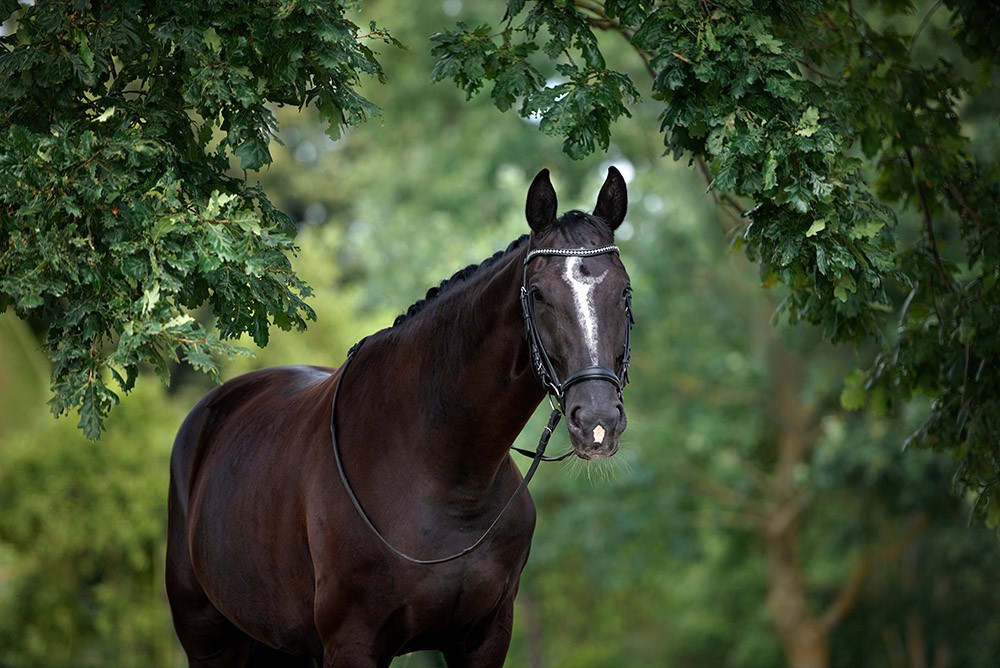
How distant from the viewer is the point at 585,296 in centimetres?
399

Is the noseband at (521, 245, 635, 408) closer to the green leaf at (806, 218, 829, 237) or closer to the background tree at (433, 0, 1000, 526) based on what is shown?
the background tree at (433, 0, 1000, 526)

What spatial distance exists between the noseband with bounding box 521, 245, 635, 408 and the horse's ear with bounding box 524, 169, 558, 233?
0.47 feet

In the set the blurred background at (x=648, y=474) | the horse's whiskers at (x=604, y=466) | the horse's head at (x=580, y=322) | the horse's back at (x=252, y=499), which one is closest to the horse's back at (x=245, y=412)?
the horse's back at (x=252, y=499)

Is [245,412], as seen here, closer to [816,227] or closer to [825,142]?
[816,227]

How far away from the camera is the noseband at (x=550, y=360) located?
12.8 ft

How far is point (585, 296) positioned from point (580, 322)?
0.30 ft

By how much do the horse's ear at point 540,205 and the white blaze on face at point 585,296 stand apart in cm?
26

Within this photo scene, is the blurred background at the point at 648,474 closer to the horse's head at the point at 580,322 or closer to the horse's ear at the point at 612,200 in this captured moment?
the horse's ear at the point at 612,200

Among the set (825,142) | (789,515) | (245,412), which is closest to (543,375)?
(825,142)

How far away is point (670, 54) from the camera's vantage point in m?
4.90

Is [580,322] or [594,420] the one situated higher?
Result: [580,322]

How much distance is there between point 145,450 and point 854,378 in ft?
37.8

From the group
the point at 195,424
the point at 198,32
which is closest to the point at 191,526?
the point at 195,424

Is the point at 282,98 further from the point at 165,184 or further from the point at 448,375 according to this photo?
the point at 448,375
